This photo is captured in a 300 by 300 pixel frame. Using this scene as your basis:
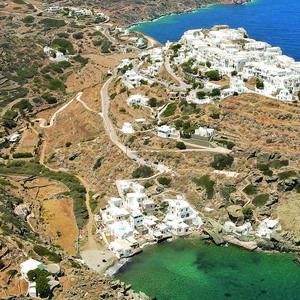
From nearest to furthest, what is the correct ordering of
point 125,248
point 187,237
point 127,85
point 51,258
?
point 51,258 → point 125,248 → point 187,237 → point 127,85

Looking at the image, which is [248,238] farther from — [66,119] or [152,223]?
[66,119]

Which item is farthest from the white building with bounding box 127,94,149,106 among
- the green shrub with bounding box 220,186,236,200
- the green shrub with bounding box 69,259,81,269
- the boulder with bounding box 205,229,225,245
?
the green shrub with bounding box 69,259,81,269

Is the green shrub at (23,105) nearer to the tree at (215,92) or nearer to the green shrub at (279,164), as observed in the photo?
the tree at (215,92)

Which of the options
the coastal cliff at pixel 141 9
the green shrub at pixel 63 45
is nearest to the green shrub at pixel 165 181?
the green shrub at pixel 63 45

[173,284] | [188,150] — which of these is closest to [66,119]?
[188,150]

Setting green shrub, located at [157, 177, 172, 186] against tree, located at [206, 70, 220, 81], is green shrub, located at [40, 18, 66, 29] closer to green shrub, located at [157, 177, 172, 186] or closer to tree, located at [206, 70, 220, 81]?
tree, located at [206, 70, 220, 81]

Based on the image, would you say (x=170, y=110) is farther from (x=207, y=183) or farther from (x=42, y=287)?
(x=42, y=287)

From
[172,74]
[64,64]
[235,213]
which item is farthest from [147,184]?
[64,64]
